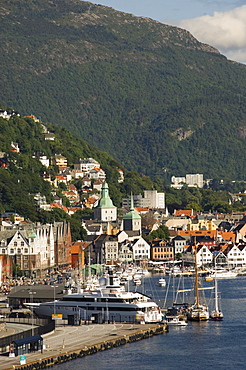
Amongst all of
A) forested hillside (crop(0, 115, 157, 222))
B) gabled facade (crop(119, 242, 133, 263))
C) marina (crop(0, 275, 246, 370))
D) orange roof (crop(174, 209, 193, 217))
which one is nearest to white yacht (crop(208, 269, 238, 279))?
gabled facade (crop(119, 242, 133, 263))

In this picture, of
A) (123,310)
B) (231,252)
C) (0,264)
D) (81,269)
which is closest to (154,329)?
(123,310)

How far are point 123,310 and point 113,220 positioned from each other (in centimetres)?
7943

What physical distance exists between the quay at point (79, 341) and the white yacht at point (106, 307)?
104 cm

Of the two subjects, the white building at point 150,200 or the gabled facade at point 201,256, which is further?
the white building at point 150,200

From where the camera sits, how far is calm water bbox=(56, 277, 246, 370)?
54.6 metres

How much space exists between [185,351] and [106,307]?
8.84m

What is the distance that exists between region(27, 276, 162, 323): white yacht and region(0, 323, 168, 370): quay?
104 cm

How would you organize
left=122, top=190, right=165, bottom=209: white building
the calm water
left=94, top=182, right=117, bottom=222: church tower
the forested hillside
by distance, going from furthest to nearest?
left=122, top=190, right=165, bottom=209: white building, left=94, top=182, right=117, bottom=222: church tower, the forested hillside, the calm water

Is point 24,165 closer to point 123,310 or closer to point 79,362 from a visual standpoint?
point 123,310

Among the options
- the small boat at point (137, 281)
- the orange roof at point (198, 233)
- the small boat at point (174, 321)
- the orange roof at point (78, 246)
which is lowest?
the small boat at point (174, 321)

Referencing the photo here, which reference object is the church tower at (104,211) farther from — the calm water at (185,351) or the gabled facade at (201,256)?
the calm water at (185,351)

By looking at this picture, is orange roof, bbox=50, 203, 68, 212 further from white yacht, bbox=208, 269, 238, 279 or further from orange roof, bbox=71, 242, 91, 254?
white yacht, bbox=208, 269, 238, 279

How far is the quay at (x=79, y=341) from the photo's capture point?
52281 millimetres

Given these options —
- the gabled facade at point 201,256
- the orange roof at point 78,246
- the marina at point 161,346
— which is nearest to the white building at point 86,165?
the orange roof at point 78,246
